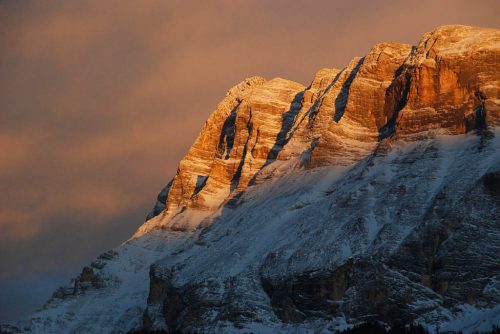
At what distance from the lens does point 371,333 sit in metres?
189

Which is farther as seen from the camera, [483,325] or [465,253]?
[465,253]

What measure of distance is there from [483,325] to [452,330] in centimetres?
523

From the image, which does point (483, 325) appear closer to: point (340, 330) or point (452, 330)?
point (452, 330)

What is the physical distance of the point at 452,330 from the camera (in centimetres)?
18862

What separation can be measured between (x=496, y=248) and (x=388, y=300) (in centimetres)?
1849

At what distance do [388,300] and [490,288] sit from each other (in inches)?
615

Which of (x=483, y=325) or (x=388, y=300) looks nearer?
(x=483, y=325)

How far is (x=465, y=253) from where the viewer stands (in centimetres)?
19925

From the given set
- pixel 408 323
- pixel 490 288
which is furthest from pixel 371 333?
pixel 490 288

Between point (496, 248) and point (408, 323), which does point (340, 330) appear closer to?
point (408, 323)

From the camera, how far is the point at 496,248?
19875cm

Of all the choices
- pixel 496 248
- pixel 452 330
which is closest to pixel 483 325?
pixel 452 330

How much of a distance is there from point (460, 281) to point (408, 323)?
1066 cm

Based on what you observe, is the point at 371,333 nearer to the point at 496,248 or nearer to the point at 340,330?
the point at 340,330
